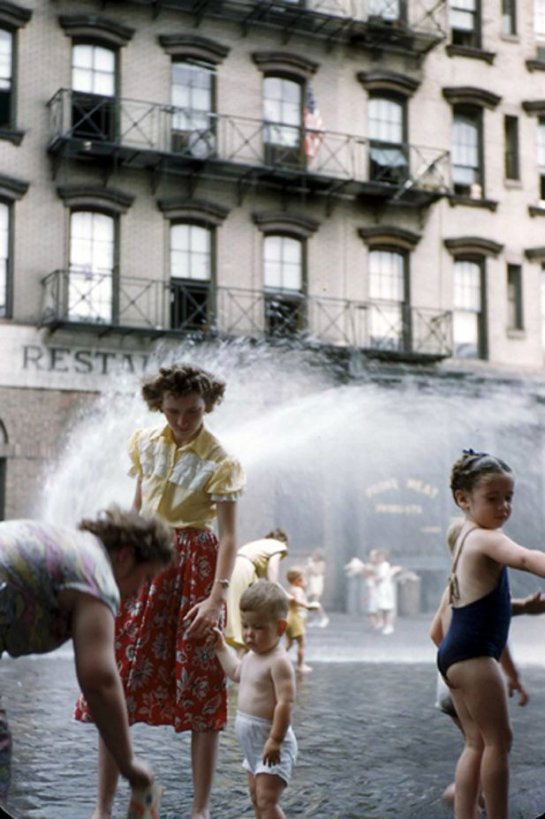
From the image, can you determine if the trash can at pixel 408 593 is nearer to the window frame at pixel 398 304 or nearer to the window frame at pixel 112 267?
the window frame at pixel 398 304

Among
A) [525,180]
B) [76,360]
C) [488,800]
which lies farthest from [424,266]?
[488,800]

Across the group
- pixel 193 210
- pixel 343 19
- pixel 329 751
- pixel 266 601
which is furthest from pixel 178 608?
pixel 343 19

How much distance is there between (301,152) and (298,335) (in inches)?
21.2

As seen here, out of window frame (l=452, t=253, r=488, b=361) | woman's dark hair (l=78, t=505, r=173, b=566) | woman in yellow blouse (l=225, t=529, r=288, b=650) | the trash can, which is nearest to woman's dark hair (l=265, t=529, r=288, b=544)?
woman in yellow blouse (l=225, t=529, r=288, b=650)

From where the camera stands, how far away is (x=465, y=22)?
347 centimetres

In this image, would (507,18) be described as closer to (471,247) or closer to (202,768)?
(471,247)

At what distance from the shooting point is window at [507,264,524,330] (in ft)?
11.1

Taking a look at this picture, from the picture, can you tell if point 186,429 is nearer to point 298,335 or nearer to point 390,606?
point 298,335

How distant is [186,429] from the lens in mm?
2412

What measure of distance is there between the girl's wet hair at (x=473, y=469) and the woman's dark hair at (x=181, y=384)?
50 centimetres

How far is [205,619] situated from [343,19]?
6.24 feet

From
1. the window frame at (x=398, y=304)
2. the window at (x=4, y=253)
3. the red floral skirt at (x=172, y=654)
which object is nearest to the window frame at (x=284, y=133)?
the window frame at (x=398, y=304)

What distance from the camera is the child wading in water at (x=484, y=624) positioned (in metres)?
2.25

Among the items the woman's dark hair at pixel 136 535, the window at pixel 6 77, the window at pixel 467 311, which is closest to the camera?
the woman's dark hair at pixel 136 535
